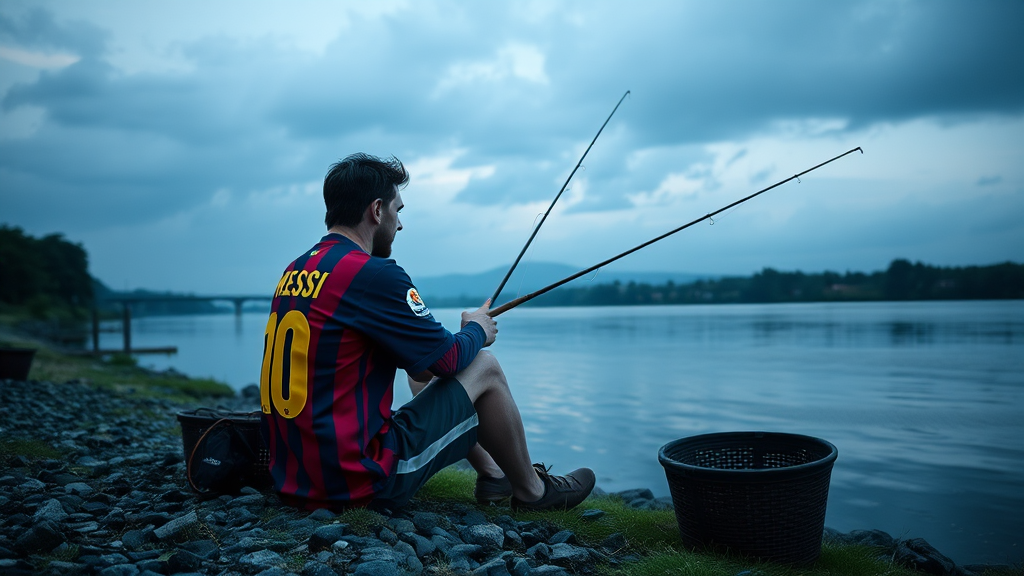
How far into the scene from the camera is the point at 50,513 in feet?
9.07

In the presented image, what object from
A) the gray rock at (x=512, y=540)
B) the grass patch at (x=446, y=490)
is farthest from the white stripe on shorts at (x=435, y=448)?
the grass patch at (x=446, y=490)

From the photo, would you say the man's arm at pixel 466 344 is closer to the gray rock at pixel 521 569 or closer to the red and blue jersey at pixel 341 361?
the red and blue jersey at pixel 341 361

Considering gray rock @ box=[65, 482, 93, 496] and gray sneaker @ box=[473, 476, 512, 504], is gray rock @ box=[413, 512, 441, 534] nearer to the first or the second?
gray sneaker @ box=[473, 476, 512, 504]

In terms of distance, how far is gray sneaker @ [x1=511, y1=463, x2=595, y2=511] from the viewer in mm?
3326

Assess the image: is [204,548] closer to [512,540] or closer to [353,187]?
[512,540]

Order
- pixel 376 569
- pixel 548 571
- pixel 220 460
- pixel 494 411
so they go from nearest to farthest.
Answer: pixel 376 569, pixel 548 571, pixel 494 411, pixel 220 460

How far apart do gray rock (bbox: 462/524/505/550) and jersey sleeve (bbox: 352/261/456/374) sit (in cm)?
72

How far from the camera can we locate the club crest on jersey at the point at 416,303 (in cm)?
264

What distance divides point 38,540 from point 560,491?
2170mm

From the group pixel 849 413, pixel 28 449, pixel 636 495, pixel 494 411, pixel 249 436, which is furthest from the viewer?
pixel 849 413

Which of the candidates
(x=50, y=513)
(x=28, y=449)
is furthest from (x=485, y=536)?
(x=28, y=449)

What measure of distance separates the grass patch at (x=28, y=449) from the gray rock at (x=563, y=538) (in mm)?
3150

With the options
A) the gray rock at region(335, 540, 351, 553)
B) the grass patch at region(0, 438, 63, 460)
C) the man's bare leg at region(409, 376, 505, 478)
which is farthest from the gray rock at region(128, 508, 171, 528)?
the grass patch at region(0, 438, 63, 460)

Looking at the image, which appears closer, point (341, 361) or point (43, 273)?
point (341, 361)
